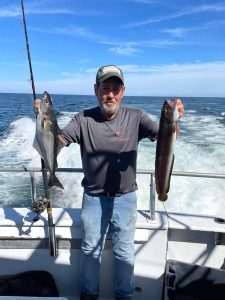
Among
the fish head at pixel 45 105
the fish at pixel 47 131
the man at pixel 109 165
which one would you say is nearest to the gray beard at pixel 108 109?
the man at pixel 109 165

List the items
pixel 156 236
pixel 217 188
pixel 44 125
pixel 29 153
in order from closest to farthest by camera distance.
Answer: pixel 44 125, pixel 156 236, pixel 217 188, pixel 29 153

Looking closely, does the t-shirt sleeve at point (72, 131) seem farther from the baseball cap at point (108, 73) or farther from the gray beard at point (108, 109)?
the baseball cap at point (108, 73)

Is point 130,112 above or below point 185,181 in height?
above

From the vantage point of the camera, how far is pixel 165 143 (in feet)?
8.04

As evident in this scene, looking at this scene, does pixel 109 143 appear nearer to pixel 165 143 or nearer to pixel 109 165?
Answer: pixel 109 165

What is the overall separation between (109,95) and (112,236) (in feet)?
4.21

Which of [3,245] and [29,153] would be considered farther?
[29,153]

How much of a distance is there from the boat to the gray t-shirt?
46cm

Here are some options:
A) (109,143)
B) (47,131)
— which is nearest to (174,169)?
(109,143)

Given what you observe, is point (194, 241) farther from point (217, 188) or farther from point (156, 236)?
point (217, 188)

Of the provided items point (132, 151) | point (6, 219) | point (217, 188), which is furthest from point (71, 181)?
point (132, 151)

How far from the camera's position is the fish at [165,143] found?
Result: 2338 millimetres

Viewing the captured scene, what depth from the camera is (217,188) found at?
899 cm

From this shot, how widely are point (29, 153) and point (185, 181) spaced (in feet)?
19.6
